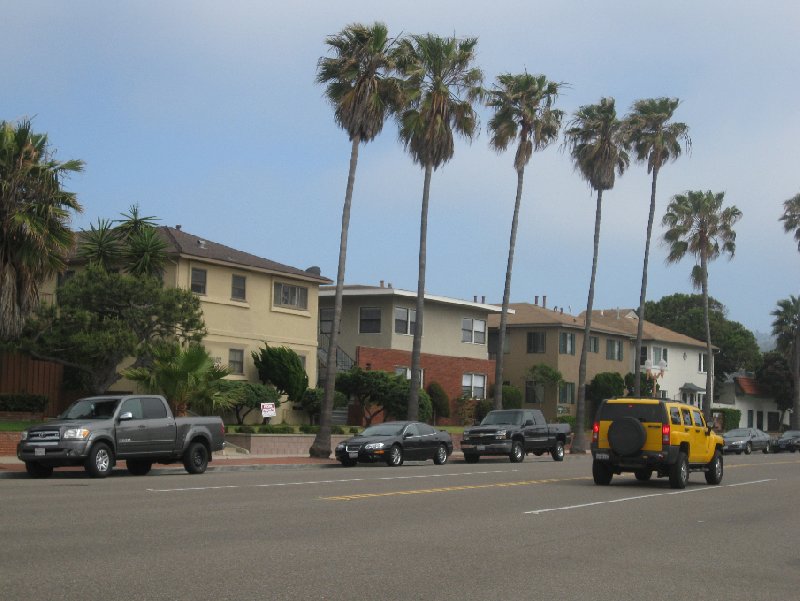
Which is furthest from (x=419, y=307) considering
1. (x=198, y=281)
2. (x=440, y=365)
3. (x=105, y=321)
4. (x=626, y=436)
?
(x=626, y=436)

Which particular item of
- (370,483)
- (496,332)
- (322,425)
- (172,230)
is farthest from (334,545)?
(496,332)

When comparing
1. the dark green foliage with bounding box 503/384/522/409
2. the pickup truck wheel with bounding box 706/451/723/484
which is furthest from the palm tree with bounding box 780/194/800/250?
the pickup truck wheel with bounding box 706/451/723/484

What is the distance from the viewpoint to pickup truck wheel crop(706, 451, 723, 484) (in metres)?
25.5

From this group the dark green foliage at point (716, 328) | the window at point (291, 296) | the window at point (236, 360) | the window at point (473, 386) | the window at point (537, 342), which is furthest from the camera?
the dark green foliage at point (716, 328)

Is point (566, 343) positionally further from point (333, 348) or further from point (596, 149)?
point (333, 348)

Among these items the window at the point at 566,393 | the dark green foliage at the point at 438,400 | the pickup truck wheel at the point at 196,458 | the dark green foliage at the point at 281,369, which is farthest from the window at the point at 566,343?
the pickup truck wheel at the point at 196,458

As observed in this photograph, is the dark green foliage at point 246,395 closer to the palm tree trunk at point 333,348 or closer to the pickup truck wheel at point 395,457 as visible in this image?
the palm tree trunk at point 333,348

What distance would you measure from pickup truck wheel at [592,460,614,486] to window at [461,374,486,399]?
3076 centimetres

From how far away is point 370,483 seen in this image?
22.7 m

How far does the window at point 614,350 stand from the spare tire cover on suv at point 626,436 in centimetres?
4719

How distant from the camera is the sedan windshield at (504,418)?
35719mm

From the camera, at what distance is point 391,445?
100 feet

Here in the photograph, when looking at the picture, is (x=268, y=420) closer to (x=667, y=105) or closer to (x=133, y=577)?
(x=667, y=105)

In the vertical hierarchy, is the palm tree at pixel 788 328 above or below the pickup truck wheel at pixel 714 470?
above
